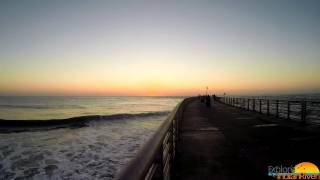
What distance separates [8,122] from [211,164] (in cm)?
3864

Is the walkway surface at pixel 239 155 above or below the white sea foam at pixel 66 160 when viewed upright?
above

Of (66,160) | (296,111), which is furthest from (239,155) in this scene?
(66,160)

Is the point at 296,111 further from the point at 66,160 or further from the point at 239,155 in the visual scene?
the point at 66,160

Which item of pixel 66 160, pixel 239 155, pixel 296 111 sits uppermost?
pixel 296 111

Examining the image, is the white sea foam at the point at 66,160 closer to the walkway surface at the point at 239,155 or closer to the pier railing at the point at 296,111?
the walkway surface at the point at 239,155

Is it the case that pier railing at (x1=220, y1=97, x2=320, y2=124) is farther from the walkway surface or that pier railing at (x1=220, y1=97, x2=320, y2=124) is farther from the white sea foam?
the white sea foam

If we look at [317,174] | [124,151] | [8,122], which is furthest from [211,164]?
[8,122]

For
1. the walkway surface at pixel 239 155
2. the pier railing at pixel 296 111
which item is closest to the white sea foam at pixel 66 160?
the walkway surface at pixel 239 155

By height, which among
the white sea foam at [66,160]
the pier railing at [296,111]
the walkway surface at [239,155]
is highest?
the pier railing at [296,111]

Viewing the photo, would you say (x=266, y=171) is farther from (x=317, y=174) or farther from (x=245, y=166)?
(x=317, y=174)

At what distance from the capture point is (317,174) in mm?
4613

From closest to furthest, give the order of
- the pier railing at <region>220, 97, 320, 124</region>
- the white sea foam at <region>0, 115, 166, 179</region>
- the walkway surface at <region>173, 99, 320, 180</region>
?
the walkway surface at <region>173, 99, 320, 180</region> → the white sea foam at <region>0, 115, 166, 179</region> → the pier railing at <region>220, 97, 320, 124</region>

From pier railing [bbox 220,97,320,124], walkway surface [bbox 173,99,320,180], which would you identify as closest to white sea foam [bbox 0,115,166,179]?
walkway surface [bbox 173,99,320,180]

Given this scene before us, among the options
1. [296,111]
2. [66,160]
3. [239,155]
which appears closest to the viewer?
[239,155]
